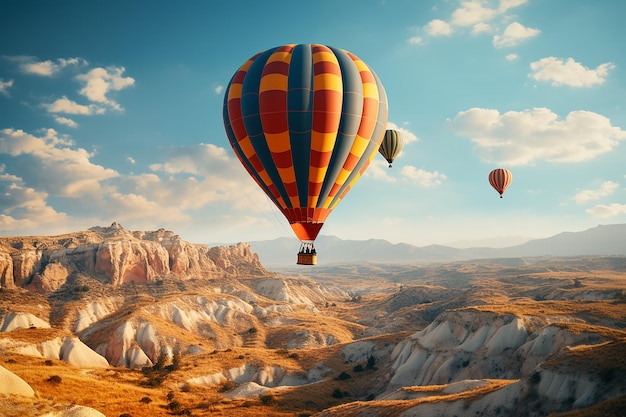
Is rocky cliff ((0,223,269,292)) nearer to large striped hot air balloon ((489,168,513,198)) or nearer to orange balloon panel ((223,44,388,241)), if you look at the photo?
orange balloon panel ((223,44,388,241))

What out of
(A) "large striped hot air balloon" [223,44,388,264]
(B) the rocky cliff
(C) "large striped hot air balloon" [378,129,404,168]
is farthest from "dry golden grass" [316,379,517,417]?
(B) the rocky cliff

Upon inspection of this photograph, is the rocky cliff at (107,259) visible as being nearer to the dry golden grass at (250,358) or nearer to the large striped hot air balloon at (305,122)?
the dry golden grass at (250,358)

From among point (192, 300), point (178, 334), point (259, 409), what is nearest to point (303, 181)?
point (259, 409)

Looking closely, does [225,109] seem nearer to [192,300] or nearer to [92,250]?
[192,300]

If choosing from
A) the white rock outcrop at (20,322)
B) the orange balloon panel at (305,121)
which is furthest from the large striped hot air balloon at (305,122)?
the white rock outcrop at (20,322)

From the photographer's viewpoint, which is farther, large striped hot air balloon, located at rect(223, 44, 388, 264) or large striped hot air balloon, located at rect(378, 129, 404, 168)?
large striped hot air balloon, located at rect(378, 129, 404, 168)

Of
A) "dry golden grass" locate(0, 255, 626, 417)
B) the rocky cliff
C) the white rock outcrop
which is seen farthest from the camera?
the rocky cliff

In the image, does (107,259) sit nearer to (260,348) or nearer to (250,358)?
(260,348)

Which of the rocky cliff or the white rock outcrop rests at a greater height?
the rocky cliff
